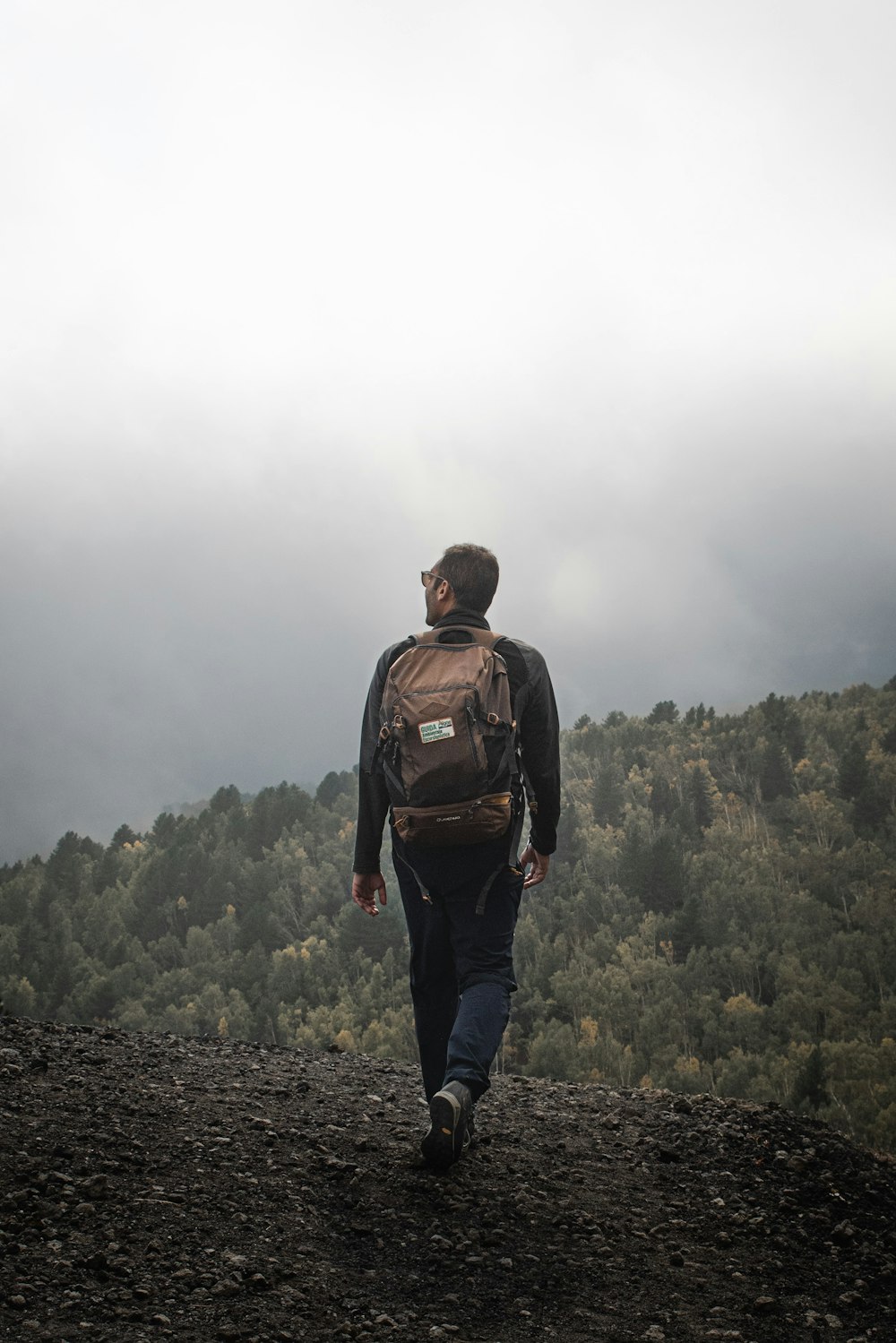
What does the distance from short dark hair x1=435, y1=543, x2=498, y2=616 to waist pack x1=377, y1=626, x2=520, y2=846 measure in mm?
309

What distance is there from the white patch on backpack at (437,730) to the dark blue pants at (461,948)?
1.48 feet

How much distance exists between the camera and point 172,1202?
10.3 ft

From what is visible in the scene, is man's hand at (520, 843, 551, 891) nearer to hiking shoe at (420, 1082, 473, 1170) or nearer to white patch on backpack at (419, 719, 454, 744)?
white patch on backpack at (419, 719, 454, 744)

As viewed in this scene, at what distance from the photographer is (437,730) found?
3723 mm

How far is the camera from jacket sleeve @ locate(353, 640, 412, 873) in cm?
404

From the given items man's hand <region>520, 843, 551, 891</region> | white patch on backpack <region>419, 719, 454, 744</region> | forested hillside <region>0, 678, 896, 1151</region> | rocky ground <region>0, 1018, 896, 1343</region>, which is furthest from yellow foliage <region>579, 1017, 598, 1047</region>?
white patch on backpack <region>419, 719, 454, 744</region>

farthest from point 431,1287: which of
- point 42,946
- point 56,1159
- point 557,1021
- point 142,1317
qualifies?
point 42,946

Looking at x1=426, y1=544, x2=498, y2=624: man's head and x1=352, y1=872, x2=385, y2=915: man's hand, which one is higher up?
x1=426, y1=544, x2=498, y2=624: man's head

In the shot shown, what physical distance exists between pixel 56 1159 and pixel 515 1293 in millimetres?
1713

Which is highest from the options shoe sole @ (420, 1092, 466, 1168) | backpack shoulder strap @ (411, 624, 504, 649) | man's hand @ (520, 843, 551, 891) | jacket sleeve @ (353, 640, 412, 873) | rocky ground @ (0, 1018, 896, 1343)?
backpack shoulder strap @ (411, 624, 504, 649)

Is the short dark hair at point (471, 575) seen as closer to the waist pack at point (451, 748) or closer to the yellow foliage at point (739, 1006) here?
the waist pack at point (451, 748)

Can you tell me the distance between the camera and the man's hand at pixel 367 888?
4.20 meters

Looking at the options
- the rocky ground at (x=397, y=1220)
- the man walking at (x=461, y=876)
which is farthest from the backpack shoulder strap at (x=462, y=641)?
the rocky ground at (x=397, y=1220)

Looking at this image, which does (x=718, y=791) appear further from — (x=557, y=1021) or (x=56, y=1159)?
(x=56, y=1159)
